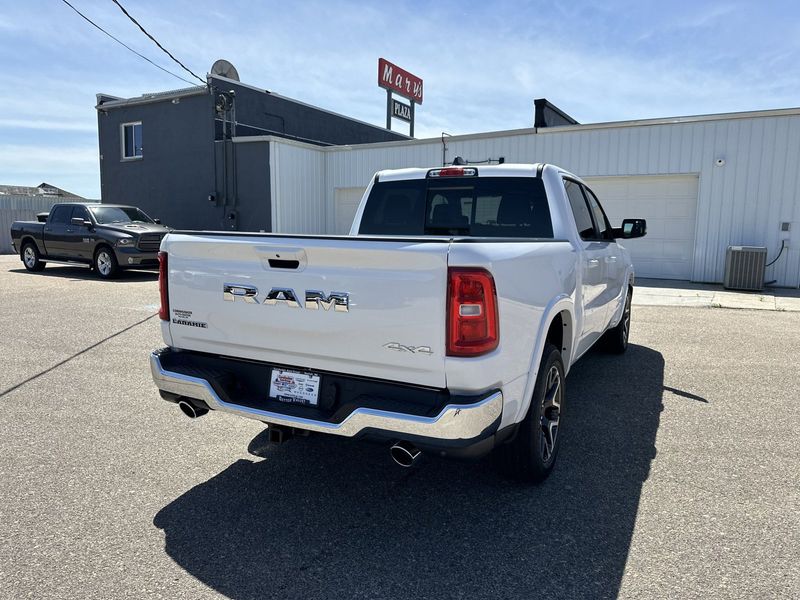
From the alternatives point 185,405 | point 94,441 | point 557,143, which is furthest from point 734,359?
point 557,143

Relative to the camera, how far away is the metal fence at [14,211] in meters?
23.8

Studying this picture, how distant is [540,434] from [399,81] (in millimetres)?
26769

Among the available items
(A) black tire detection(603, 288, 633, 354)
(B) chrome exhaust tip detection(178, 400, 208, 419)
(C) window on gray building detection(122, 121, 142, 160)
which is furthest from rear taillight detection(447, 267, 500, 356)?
(C) window on gray building detection(122, 121, 142, 160)

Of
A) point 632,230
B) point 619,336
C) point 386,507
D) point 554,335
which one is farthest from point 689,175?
point 386,507

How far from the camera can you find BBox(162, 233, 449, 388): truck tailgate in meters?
2.73

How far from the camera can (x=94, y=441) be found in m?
4.17

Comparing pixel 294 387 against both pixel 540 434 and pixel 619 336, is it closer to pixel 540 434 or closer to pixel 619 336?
pixel 540 434

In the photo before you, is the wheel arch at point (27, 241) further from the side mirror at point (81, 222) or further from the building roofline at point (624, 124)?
the building roofline at point (624, 124)

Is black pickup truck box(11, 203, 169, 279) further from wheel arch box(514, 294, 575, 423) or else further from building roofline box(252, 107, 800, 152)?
wheel arch box(514, 294, 575, 423)

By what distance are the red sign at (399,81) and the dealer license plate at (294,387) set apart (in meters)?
25.6

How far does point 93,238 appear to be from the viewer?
14.3m

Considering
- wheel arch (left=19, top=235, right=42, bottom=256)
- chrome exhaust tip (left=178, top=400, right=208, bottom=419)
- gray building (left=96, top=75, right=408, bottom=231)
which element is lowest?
chrome exhaust tip (left=178, top=400, right=208, bottom=419)

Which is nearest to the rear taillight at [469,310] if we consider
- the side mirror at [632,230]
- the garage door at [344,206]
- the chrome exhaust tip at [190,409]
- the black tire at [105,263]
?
the chrome exhaust tip at [190,409]

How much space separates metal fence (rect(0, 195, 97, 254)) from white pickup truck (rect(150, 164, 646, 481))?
24.8 metres
